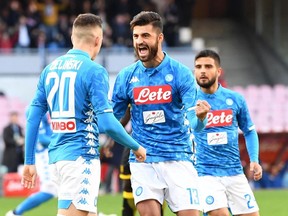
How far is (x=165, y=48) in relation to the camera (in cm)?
2552

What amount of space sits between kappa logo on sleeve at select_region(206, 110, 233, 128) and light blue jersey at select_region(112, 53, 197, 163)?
1331 millimetres

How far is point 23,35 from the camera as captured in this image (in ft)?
81.9

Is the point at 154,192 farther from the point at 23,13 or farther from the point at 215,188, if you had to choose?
the point at 23,13

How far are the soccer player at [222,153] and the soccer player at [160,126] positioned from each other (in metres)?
1.24

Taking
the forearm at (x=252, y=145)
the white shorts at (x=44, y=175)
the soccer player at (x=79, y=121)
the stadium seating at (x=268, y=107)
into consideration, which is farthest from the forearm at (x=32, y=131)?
the stadium seating at (x=268, y=107)

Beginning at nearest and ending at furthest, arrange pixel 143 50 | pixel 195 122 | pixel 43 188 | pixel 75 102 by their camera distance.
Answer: pixel 75 102 < pixel 195 122 < pixel 143 50 < pixel 43 188

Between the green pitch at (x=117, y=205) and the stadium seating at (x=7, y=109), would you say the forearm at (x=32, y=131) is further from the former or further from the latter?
the stadium seating at (x=7, y=109)

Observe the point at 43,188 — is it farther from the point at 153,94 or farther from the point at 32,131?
the point at 32,131

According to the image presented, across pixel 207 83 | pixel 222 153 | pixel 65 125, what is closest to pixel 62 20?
pixel 207 83

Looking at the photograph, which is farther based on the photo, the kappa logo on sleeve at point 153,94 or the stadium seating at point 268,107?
the stadium seating at point 268,107

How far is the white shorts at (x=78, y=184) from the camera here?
804cm

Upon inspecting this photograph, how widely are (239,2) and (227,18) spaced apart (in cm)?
69

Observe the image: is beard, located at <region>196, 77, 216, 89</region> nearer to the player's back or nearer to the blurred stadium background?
the player's back

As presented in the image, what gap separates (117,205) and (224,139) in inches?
272
